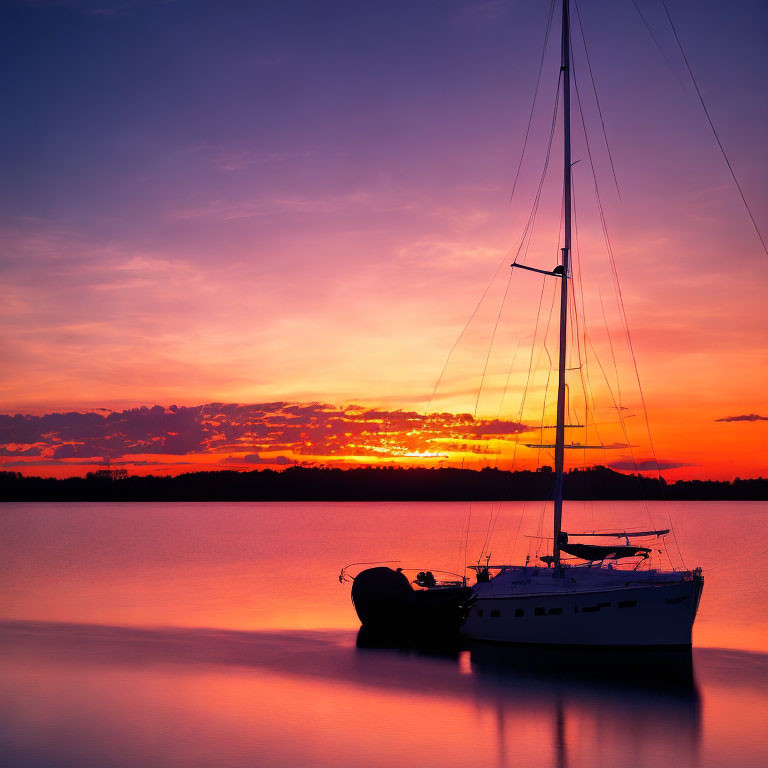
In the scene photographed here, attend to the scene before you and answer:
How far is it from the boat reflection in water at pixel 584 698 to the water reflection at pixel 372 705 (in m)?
0.09

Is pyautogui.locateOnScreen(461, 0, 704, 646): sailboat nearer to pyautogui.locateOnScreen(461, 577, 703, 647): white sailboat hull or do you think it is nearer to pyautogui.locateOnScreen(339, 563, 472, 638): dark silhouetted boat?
pyautogui.locateOnScreen(461, 577, 703, 647): white sailboat hull

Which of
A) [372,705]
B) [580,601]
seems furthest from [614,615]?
[372,705]

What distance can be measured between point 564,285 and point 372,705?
22.9 meters

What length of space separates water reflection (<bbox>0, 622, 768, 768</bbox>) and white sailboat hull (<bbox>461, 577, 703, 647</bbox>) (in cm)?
88

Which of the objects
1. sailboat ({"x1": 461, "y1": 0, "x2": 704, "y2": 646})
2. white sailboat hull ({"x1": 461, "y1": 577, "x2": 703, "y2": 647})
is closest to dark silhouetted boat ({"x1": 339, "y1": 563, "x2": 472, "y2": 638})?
sailboat ({"x1": 461, "y1": 0, "x2": 704, "y2": 646})

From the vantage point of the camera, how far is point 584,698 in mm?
33688

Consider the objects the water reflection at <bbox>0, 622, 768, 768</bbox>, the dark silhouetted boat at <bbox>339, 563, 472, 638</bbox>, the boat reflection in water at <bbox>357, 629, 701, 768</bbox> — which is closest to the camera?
the water reflection at <bbox>0, 622, 768, 768</bbox>

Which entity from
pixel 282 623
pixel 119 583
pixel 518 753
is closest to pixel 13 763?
pixel 518 753

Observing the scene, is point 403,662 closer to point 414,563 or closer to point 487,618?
point 487,618

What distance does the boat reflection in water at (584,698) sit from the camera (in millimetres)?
28125

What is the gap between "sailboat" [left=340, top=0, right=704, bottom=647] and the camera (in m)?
39.3

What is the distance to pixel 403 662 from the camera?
136 feet

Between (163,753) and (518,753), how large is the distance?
37.3ft

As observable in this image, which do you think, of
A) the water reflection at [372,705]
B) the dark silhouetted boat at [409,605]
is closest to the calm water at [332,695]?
the water reflection at [372,705]
